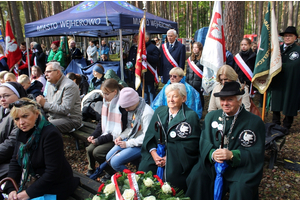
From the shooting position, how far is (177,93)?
2.63m

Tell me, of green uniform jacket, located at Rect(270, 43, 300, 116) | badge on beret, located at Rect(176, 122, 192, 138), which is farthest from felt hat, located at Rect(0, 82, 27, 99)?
green uniform jacket, located at Rect(270, 43, 300, 116)

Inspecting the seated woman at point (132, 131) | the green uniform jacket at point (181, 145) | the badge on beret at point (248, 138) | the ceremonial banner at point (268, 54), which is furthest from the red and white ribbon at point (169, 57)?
the badge on beret at point (248, 138)

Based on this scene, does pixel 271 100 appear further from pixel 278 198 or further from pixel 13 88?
pixel 13 88

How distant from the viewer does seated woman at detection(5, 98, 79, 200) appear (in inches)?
82.5

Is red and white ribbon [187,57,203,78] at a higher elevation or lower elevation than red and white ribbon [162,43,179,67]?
lower

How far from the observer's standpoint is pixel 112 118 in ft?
11.1

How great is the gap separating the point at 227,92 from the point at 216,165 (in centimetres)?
72

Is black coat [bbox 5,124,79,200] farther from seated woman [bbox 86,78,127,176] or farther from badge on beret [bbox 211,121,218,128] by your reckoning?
badge on beret [bbox 211,121,218,128]

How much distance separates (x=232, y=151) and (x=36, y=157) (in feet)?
6.00

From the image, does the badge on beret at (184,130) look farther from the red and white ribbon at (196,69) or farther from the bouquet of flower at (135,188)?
the red and white ribbon at (196,69)

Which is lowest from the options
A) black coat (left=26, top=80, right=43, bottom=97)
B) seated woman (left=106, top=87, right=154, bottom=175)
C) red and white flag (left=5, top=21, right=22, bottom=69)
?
seated woman (left=106, top=87, right=154, bottom=175)

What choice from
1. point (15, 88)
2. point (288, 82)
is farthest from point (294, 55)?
point (15, 88)

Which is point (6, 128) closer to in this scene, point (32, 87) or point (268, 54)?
point (32, 87)

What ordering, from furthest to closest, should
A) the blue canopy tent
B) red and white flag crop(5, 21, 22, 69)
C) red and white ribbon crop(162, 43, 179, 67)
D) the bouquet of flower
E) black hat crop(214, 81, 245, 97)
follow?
red and white flag crop(5, 21, 22, 69), the blue canopy tent, red and white ribbon crop(162, 43, 179, 67), black hat crop(214, 81, 245, 97), the bouquet of flower
